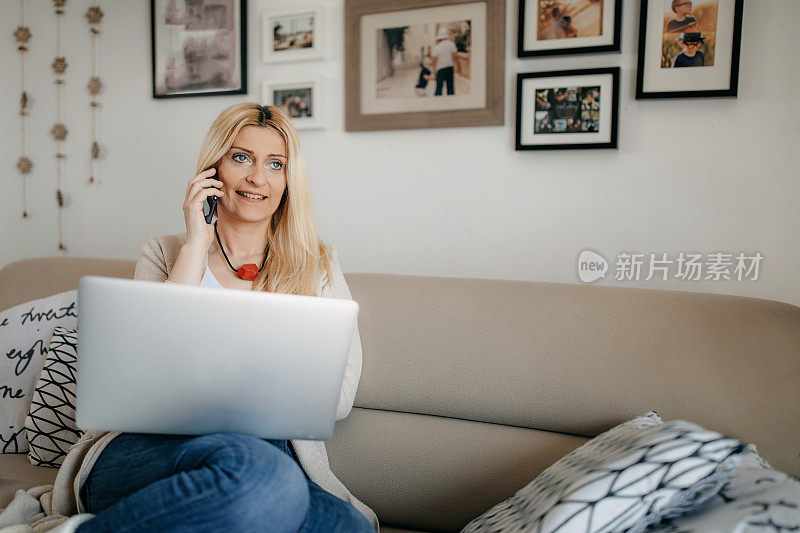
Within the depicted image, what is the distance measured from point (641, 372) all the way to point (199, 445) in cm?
87

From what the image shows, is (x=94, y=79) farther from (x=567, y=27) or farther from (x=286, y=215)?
(x=567, y=27)

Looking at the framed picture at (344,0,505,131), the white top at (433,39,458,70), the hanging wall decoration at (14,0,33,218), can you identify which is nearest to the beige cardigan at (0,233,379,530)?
the framed picture at (344,0,505,131)

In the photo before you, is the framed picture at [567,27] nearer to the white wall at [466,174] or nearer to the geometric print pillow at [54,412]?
the white wall at [466,174]

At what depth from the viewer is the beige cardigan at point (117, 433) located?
1234 mm

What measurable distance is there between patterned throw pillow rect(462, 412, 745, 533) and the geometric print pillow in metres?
1.13

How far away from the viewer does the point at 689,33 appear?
1638mm

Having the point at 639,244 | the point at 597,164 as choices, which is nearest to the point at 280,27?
the point at 597,164

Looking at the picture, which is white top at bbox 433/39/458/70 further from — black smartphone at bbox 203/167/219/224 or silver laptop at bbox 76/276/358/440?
silver laptop at bbox 76/276/358/440

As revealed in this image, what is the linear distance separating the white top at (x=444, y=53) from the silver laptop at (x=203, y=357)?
1151mm

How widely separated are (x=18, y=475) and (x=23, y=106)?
1557mm

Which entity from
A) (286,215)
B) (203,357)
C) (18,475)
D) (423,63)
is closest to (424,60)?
(423,63)

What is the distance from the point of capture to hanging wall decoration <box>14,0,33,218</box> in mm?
2379

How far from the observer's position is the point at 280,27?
2.06 m

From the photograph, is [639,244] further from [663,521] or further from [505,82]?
[663,521]
